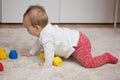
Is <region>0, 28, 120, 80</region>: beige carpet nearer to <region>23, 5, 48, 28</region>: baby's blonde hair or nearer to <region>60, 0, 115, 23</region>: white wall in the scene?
<region>23, 5, 48, 28</region>: baby's blonde hair

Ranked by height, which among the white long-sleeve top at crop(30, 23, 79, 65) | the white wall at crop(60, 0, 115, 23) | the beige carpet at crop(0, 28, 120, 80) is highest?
the white wall at crop(60, 0, 115, 23)

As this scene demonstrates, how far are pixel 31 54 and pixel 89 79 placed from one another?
493 millimetres

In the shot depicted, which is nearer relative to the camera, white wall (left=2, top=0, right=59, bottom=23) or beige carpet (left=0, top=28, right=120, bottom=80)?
beige carpet (left=0, top=28, right=120, bottom=80)

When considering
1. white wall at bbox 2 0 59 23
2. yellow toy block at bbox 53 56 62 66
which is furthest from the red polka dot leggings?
white wall at bbox 2 0 59 23

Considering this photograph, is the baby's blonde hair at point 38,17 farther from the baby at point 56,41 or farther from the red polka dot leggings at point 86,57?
the red polka dot leggings at point 86,57

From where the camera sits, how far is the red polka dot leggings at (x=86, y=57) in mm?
1601

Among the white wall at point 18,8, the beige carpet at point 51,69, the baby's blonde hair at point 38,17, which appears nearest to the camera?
the beige carpet at point 51,69

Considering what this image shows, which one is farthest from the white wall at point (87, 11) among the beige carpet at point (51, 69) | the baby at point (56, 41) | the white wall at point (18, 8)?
the baby at point (56, 41)

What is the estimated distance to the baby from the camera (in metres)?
1.58

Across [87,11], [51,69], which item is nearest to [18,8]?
[87,11]

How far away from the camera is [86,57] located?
1.61 metres

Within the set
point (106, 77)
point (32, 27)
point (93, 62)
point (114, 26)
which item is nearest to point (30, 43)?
point (32, 27)

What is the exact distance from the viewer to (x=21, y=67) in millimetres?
1573

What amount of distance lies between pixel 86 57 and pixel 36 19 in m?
0.37
